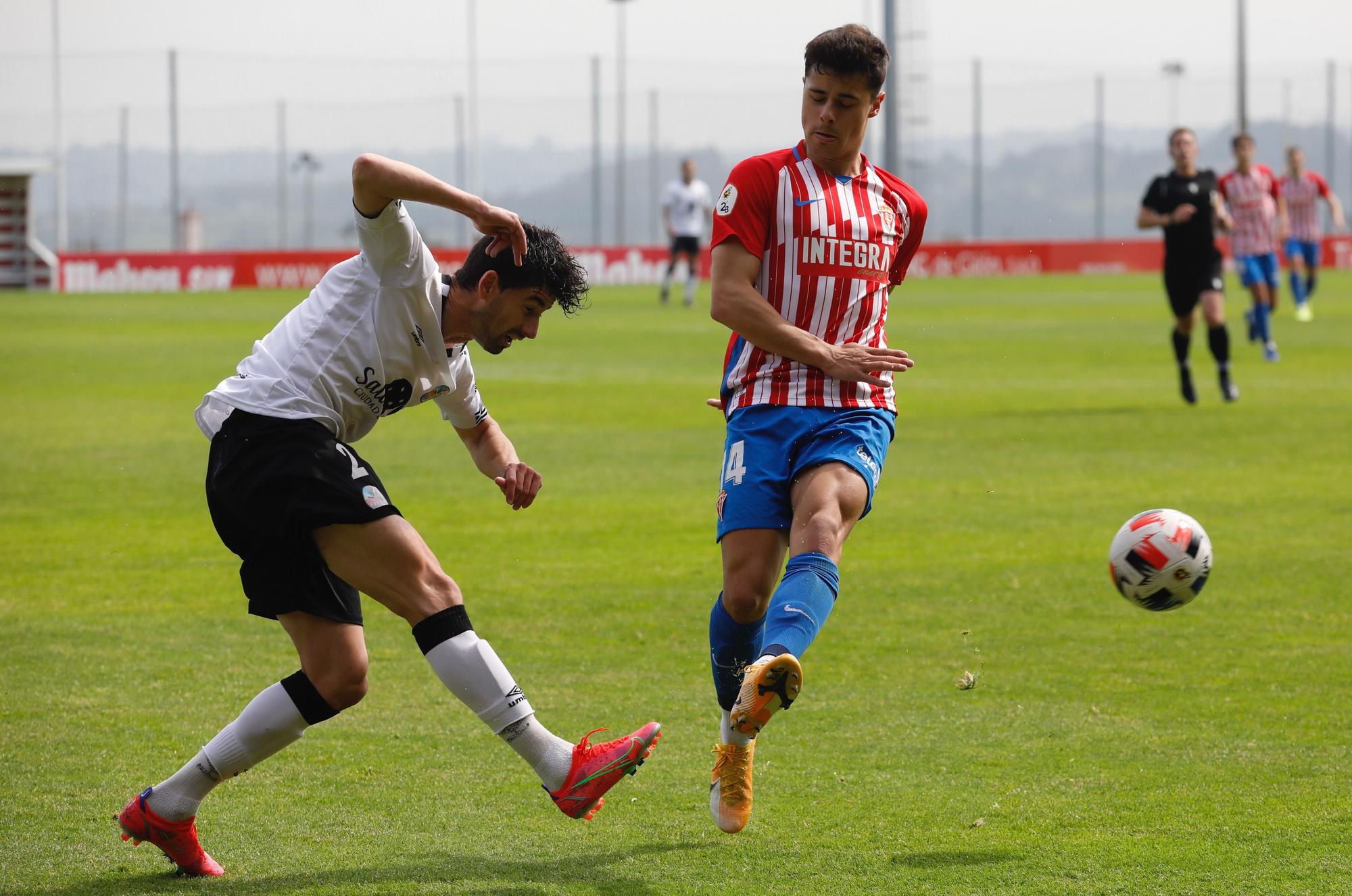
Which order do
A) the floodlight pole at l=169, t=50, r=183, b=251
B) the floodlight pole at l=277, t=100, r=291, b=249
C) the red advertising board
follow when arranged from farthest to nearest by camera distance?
the floodlight pole at l=277, t=100, r=291, b=249
the floodlight pole at l=169, t=50, r=183, b=251
the red advertising board

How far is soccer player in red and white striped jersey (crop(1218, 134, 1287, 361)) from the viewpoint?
19.6 metres

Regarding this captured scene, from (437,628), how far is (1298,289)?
24791mm

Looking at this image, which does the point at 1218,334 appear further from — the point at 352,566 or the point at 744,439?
the point at 352,566

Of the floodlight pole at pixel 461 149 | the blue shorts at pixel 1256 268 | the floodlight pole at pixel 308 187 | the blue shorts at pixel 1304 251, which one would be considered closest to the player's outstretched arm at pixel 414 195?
the blue shorts at pixel 1256 268

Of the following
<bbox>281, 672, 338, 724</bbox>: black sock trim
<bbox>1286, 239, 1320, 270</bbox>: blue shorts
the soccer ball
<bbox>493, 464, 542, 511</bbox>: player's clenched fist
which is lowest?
<bbox>281, 672, 338, 724</bbox>: black sock trim

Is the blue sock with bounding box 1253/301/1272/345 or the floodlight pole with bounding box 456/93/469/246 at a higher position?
the floodlight pole with bounding box 456/93/469/246

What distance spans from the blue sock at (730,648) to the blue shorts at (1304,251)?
23846mm

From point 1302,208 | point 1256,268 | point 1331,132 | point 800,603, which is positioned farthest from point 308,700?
point 1331,132

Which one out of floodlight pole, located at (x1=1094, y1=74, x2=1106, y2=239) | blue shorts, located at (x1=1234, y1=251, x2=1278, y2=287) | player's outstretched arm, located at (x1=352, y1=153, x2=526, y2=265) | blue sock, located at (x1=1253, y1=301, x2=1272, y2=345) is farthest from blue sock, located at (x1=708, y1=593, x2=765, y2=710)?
→ floodlight pole, located at (x1=1094, y1=74, x2=1106, y2=239)

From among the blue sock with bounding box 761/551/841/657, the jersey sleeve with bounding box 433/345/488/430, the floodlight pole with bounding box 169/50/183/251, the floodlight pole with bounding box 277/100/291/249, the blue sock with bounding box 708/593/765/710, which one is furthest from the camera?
the floodlight pole with bounding box 277/100/291/249

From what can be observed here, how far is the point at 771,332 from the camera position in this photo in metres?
4.59

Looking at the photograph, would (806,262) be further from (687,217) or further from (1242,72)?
(1242,72)

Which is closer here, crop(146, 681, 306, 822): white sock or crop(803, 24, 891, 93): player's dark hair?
crop(146, 681, 306, 822): white sock

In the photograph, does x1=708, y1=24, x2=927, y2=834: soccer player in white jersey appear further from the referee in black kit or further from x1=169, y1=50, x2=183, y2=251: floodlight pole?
x1=169, y1=50, x2=183, y2=251: floodlight pole
